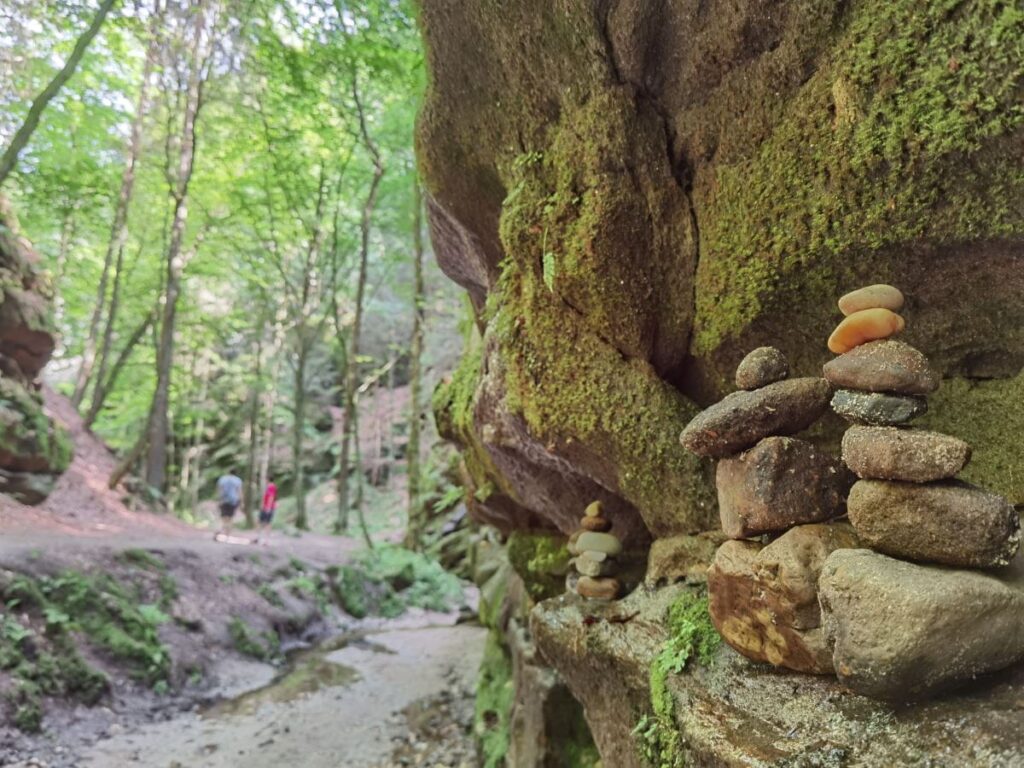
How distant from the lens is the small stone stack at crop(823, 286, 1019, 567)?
2285mm

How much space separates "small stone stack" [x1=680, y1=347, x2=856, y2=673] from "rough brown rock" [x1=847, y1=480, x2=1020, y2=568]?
0.27 metres

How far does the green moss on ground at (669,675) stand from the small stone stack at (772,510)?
0.65 feet

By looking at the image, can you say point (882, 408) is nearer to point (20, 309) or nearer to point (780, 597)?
point (780, 597)

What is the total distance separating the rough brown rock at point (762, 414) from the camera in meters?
3.01

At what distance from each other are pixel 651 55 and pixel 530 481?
12.4 ft

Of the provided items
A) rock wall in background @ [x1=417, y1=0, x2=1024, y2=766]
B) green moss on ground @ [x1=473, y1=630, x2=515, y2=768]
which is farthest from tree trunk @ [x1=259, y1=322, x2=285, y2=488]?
rock wall in background @ [x1=417, y1=0, x2=1024, y2=766]

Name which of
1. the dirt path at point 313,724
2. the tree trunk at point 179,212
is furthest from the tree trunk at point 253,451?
the dirt path at point 313,724

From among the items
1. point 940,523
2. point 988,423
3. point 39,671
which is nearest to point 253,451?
point 39,671

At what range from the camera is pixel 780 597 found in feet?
8.81

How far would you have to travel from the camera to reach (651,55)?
390 cm

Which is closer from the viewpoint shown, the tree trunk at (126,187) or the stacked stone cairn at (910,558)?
the stacked stone cairn at (910,558)

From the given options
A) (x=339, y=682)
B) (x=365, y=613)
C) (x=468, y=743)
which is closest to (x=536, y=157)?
(x=468, y=743)

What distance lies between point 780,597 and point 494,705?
548 cm

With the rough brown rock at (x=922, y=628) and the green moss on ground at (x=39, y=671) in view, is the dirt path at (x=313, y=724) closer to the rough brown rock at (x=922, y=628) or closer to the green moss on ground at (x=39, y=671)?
the green moss on ground at (x=39, y=671)
